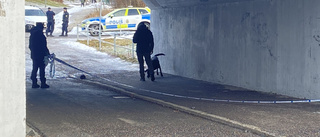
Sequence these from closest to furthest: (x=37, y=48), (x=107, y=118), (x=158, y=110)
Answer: (x=107, y=118) → (x=158, y=110) → (x=37, y=48)

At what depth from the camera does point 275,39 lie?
12.3 m

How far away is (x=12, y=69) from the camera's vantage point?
263 inches

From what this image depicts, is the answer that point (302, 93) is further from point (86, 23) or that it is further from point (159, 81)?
point (86, 23)

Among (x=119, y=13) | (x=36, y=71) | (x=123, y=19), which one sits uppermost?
(x=119, y=13)

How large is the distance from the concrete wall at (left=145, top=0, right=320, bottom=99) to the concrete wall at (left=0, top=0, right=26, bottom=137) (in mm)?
6300

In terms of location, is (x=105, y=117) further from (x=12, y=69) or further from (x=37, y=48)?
(x=37, y=48)

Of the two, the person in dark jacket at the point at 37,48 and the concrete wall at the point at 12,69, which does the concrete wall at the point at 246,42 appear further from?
the concrete wall at the point at 12,69

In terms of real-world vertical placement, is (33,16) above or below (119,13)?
below

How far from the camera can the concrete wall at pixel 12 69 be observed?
652cm

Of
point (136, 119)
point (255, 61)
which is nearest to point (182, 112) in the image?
point (136, 119)

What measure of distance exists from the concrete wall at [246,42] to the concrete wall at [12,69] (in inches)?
248

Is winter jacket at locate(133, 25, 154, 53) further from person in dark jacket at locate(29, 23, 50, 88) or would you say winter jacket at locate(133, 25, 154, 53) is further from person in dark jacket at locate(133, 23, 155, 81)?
person in dark jacket at locate(29, 23, 50, 88)

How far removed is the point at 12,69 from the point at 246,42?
7.88 meters

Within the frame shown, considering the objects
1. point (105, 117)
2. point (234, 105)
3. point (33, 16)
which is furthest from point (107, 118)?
point (33, 16)
